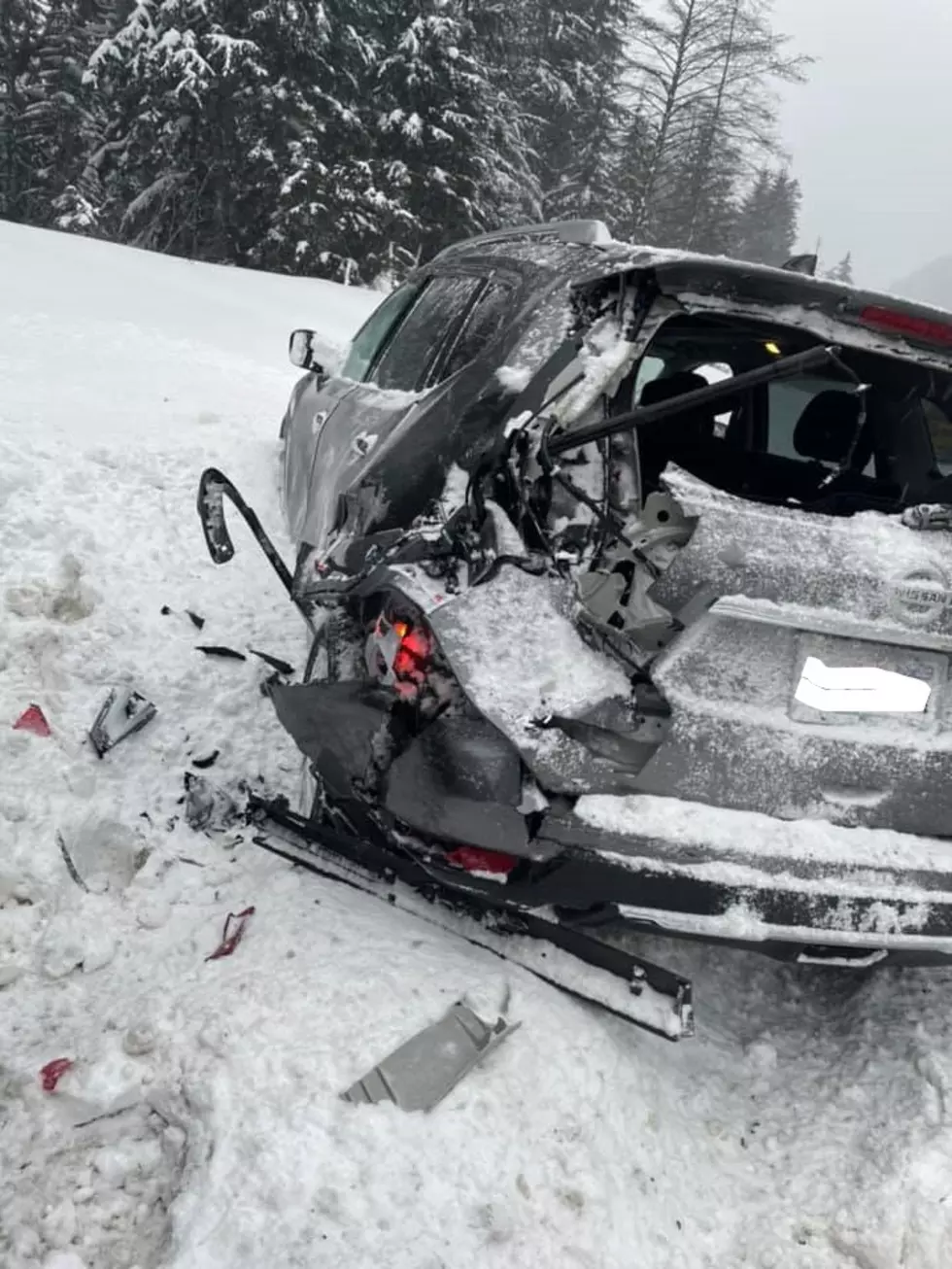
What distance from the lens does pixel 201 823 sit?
3342 millimetres

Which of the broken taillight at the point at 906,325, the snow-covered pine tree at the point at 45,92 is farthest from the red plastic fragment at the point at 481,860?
the snow-covered pine tree at the point at 45,92

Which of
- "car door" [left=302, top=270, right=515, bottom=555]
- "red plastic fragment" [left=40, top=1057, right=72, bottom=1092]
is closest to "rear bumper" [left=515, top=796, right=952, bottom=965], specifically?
"red plastic fragment" [left=40, top=1057, right=72, bottom=1092]

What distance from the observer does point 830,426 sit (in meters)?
3.85

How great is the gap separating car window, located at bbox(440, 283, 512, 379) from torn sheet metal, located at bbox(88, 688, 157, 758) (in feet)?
5.92

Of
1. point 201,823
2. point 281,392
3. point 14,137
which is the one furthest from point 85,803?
point 14,137

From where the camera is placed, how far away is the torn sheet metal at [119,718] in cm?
365

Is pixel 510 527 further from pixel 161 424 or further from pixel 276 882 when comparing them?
pixel 161 424

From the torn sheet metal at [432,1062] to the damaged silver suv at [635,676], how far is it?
11.2 inches

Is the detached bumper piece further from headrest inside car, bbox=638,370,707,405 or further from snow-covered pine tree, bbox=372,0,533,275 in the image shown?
snow-covered pine tree, bbox=372,0,533,275

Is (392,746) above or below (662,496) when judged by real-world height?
below

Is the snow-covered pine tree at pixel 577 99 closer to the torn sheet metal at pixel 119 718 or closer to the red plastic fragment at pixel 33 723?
the torn sheet metal at pixel 119 718

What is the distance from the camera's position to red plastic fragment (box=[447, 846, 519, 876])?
2328 mm

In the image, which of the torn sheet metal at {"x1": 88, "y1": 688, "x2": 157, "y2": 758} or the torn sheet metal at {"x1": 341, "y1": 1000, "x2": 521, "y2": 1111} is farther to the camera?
the torn sheet metal at {"x1": 88, "y1": 688, "x2": 157, "y2": 758}

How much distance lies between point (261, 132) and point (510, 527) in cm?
2238
